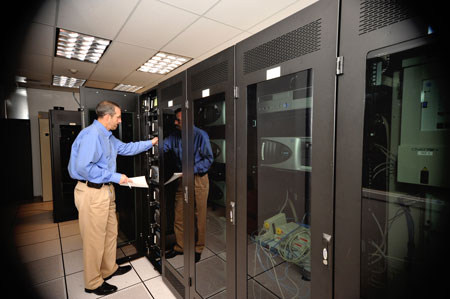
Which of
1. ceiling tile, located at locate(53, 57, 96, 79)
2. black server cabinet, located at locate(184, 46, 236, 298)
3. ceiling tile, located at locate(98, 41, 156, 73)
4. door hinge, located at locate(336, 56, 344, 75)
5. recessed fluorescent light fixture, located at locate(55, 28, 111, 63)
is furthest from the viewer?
ceiling tile, located at locate(53, 57, 96, 79)

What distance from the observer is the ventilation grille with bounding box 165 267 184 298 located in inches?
78.7

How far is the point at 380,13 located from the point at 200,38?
3150 millimetres

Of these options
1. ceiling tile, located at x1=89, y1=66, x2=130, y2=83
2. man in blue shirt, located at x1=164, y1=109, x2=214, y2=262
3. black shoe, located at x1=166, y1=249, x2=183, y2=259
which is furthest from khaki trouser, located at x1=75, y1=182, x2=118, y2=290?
ceiling tile, located at x1=89, y1=66, x2=130, y2=83

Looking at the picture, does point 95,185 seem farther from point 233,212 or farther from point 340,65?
point 340,65

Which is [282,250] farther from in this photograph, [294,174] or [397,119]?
[397,119]

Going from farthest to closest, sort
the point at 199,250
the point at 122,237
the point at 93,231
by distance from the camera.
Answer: the point at 122,237 → the point at 93,231 → the point at 199,250

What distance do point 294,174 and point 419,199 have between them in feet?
1.88

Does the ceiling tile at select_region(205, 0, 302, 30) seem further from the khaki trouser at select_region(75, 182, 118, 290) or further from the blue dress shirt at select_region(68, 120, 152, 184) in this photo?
the khaki trouser at select_region(75, 182, 118, 290)

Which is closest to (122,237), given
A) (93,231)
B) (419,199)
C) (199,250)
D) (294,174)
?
(93,231)

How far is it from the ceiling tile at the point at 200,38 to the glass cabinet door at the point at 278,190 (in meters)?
2.23

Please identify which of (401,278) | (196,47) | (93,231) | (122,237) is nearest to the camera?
(401,278)

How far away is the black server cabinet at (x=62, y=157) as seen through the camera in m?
3.99

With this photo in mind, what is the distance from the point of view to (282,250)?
1.42 metres

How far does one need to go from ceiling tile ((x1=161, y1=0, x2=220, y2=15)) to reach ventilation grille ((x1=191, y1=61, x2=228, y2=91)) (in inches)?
54.6
